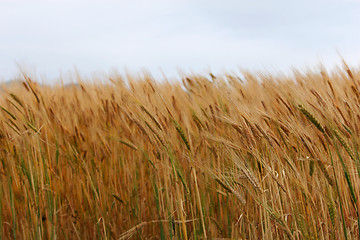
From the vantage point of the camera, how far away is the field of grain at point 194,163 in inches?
49.2

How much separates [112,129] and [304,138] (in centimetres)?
133

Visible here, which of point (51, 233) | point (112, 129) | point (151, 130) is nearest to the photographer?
point (151, 130)

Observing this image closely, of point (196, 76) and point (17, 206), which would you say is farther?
point (196, 76)

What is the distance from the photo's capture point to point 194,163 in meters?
1.42

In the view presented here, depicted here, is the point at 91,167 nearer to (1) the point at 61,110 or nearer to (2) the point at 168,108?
(1) the point at 61,110

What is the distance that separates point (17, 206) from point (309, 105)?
1.73 metres

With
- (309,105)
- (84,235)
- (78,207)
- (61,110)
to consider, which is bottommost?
(84,235)

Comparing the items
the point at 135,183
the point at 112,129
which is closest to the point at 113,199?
the point at 135,183

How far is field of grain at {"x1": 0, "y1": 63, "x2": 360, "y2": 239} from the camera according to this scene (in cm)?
125

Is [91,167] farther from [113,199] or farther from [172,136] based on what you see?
[172,136]

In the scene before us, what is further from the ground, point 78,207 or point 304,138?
point 304,138

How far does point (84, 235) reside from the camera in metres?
1.96

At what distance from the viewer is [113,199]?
2055 mm

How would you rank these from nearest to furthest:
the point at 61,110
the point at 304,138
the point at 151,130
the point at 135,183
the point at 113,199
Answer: the point at 304,138 < the point at 151,130 < the point at 135,183 < the point at 113,199 < the point at 61,110
